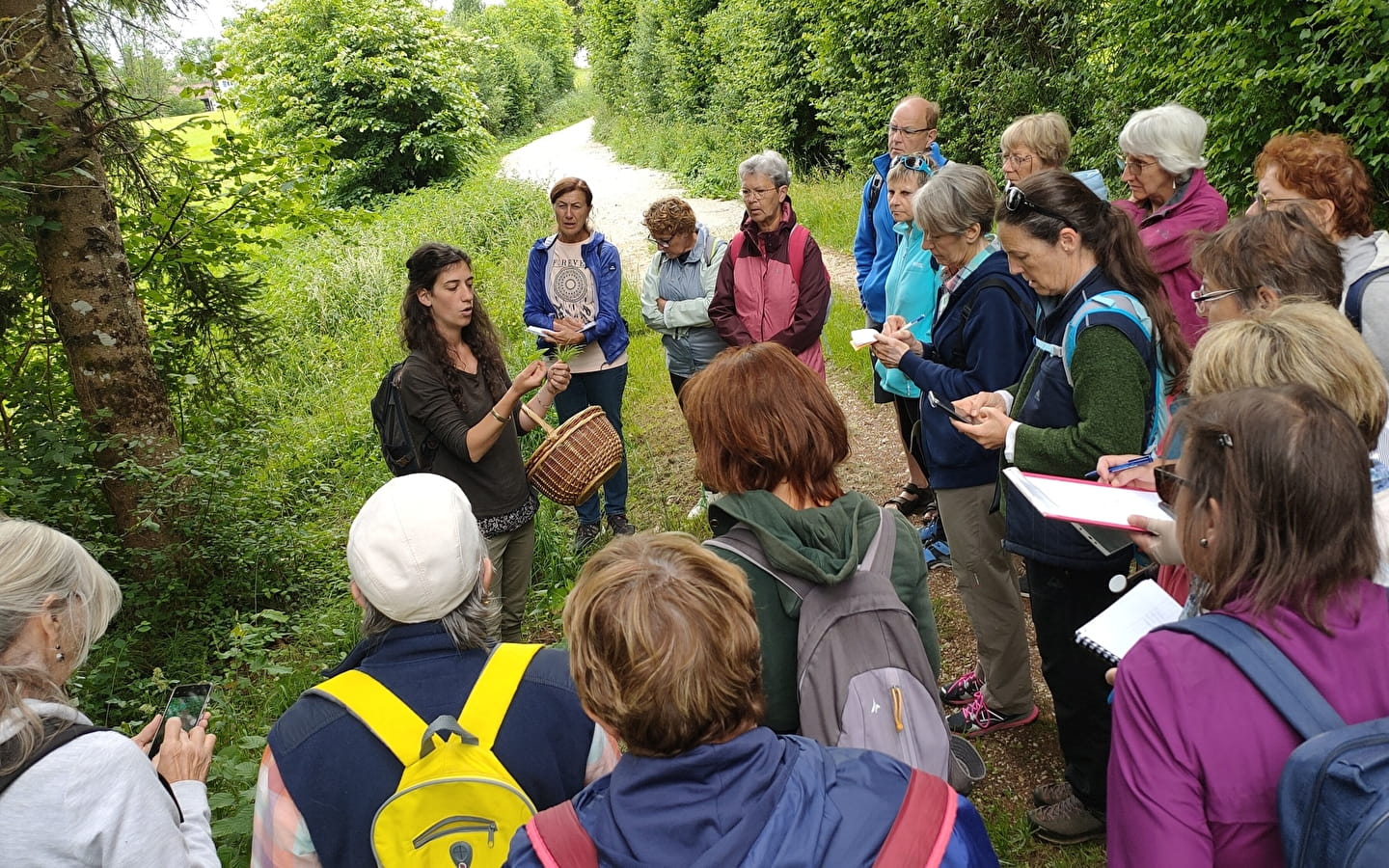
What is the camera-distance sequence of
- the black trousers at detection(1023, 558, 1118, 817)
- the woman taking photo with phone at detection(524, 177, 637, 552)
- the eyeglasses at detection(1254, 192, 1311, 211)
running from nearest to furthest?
the black trousers at detection(1023, 558, 1118, 817) < the eyeglasses at detection(1254, 192, 1311, 211) < the woman taking photo with phone at detection(524, 177, 637, 552)

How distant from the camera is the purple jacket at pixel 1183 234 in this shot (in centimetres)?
411

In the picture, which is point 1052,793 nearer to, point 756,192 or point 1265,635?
point 1265,635

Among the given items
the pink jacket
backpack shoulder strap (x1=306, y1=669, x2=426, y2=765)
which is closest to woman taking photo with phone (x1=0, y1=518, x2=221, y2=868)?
backpack shoulder strap (x1=306, y1=669, x2=426, y2=765)

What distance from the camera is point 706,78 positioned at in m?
22.8

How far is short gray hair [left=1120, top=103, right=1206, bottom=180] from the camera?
163 inches

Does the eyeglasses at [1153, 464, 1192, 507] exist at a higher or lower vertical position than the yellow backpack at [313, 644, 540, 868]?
higher

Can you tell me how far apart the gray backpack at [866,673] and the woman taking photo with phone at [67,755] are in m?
1.26

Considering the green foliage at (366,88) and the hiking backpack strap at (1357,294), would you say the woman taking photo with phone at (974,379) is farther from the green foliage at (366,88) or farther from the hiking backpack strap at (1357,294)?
the green foliage at (366,88)

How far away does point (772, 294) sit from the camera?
5.37m

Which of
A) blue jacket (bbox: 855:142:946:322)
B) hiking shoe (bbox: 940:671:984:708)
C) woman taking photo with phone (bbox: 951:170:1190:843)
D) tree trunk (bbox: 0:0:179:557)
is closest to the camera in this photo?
woman taking photo with phone (bbox: 951:170:1190:843)

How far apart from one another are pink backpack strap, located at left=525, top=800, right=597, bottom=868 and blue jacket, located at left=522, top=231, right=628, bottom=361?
4469 millimetres

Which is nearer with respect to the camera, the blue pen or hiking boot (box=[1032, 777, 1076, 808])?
the blue pen

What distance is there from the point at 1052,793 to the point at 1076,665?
0.58 meters

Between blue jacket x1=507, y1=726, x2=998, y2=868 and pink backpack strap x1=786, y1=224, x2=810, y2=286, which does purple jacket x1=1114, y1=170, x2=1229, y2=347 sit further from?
blue jacket x1=507, y1=726, x2=998, y2=868
